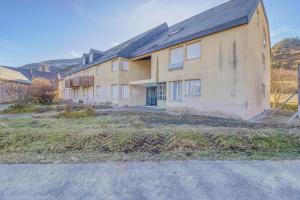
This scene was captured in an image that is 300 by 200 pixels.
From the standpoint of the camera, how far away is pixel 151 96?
18156mm

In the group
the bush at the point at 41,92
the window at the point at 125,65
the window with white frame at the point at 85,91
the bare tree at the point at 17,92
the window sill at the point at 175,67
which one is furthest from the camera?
the window with white frame at the point at 85,91

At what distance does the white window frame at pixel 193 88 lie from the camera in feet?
38.5

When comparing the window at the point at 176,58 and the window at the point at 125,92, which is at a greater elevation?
the window at the point at 176,58

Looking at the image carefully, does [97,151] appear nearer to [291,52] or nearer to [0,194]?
[0,194]

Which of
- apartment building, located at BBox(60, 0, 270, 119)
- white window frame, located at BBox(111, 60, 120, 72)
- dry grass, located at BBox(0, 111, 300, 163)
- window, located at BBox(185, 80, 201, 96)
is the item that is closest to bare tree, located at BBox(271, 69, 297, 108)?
apartment building, located at BBox(60, 0, 270, 119)

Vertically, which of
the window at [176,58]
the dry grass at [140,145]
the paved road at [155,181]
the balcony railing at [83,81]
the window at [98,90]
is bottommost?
the paved road at [155,181]

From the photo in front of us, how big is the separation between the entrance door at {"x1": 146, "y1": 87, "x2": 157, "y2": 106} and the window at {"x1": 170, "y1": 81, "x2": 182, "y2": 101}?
4138 mm

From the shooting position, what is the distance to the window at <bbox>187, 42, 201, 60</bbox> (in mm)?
11789

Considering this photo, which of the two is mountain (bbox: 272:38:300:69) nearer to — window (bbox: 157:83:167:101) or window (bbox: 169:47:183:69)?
window (bbox: 169:47:183:69)

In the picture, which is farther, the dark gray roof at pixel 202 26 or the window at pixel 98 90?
the window at pixel 98 90

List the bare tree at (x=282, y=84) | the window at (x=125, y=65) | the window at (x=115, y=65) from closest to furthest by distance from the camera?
the window at (x=115, y=65)
the window at (x=125, y=65)
the bare tree at (x=282, y=84)

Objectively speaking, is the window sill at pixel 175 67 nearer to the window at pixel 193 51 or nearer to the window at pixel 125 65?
the window at pixel 193 51

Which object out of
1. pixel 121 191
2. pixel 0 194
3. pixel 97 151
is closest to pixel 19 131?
pixel 97 151

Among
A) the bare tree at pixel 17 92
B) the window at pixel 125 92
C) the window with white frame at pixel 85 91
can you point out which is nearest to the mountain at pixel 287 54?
the window at pixel 125 92
